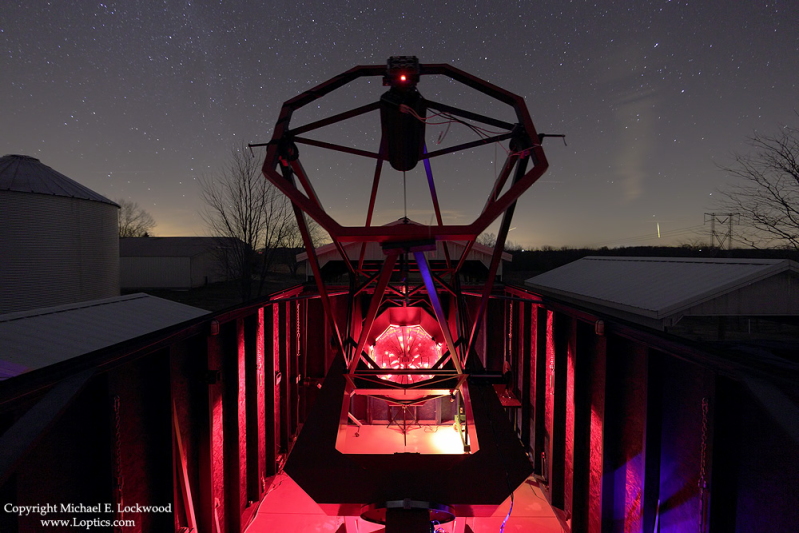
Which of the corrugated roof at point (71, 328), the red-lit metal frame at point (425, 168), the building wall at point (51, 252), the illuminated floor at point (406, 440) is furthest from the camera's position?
the building wall at point (51, 252)

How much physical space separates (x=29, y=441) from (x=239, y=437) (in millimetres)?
3454

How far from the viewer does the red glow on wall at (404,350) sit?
19.5 feet

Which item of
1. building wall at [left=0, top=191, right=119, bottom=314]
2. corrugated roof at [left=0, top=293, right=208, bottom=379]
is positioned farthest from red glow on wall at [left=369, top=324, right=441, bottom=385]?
building wall at [left=0, top=191, right=119, bottom=314]

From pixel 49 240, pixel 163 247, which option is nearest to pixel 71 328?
pixel 49 240

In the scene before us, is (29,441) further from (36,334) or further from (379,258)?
(379,258)

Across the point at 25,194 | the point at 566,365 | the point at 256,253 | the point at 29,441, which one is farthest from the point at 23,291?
the point at 566,365

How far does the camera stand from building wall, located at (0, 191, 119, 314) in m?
15.3

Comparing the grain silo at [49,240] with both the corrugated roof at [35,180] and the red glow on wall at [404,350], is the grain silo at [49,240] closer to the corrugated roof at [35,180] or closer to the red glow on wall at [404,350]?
the corrugated roof at [35,180]

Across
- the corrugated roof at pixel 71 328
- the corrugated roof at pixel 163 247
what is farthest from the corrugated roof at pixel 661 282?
the corrugated roof at pixel 163 247

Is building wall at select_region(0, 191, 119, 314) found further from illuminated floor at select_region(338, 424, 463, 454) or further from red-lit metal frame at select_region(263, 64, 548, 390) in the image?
red-lit metal frame at select_region(263, 64, 548, 390)

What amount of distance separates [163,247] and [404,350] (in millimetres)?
43678

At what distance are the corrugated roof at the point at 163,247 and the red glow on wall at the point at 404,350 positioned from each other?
36.6 meters

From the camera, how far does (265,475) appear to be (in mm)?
6105

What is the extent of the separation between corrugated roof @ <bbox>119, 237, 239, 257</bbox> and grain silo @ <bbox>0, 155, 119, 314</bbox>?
1875 cm
